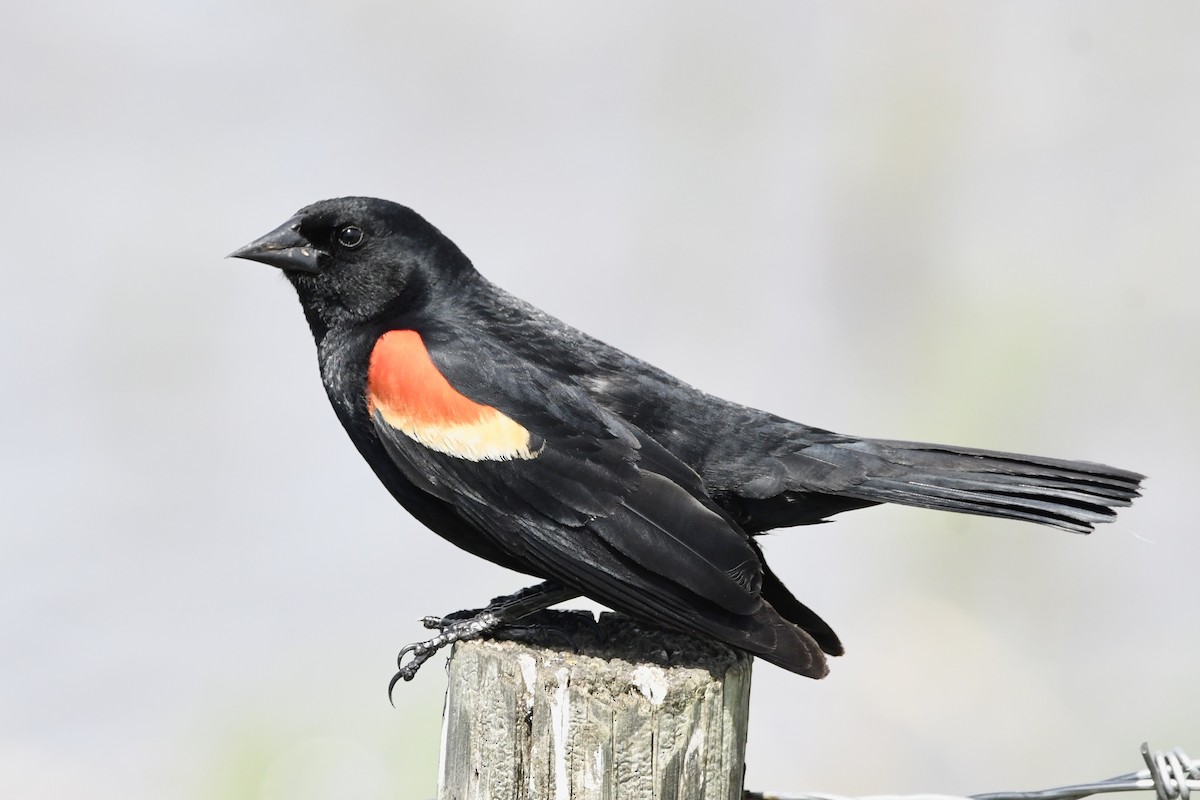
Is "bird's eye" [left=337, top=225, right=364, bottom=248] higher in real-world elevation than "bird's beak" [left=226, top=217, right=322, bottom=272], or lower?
higher

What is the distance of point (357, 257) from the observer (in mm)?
4078

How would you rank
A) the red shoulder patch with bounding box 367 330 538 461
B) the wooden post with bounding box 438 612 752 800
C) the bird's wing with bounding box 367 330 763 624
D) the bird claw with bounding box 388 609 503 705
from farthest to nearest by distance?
1. the red shoulder patch with bounding box 367 330 538 461
2. the bird claw with bounding box 388 609 503 705
3. the bird's wing with bounding box 367 330 763 624
4. the wooden post with bounding box 438 612 752 800

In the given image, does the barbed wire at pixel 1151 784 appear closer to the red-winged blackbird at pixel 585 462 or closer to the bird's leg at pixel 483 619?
the red-winged blackbird at pixel 585 462

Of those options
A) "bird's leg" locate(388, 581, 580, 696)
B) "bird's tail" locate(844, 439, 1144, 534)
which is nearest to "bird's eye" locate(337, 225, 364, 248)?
"bird's leg" locate(388, 581, 580, 696)

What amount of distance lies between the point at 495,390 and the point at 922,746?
3564 mm

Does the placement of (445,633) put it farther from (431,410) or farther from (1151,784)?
(1151,784)

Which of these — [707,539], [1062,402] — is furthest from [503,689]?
[1062,402]

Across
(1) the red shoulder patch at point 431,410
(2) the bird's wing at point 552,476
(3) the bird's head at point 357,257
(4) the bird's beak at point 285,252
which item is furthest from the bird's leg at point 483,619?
(4) the bird's beak at point 285,252

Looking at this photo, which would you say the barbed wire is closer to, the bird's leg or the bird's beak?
the bird's leg

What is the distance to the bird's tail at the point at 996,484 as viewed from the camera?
3318 millimetres

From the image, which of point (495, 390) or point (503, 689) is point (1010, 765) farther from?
point (503, 689)

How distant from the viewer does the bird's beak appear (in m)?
4.08

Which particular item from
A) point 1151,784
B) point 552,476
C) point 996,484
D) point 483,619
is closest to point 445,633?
point 483,619

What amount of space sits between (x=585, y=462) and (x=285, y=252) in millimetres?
1273
